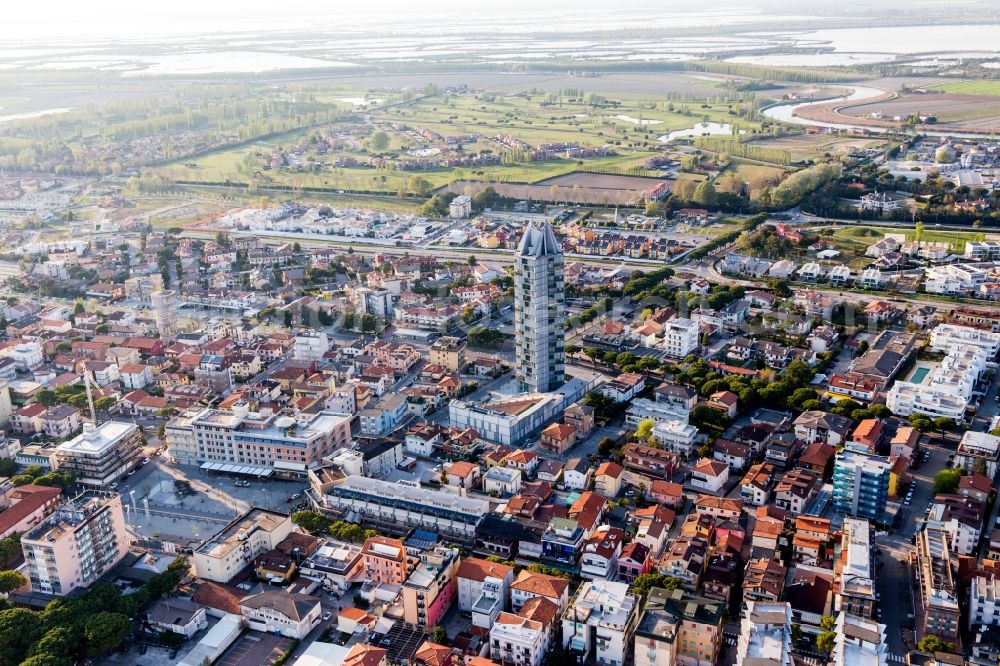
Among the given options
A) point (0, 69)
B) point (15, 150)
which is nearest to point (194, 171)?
point (15, 150)

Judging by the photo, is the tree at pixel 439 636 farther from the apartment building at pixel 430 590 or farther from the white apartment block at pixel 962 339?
the white apartment block at pixel 962 339

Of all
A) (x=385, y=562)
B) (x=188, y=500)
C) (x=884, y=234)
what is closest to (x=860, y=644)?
(x=385, y=562)

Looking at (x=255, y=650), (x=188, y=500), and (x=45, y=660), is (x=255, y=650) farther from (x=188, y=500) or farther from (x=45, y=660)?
(x=188, y=500)

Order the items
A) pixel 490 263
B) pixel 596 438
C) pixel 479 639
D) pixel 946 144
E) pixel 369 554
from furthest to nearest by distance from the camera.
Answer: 1. pixel 946 144
2. pixel 490 263
3. pixel 596 438
4. pixel 369 554
5. pixel 479 639


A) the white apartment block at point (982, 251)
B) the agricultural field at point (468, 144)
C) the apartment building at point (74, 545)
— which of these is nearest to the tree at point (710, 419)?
the apartment building at point (74, 545)

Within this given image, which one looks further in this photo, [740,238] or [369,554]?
[740,238]

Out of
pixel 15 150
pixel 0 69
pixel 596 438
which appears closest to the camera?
pixel 596 438

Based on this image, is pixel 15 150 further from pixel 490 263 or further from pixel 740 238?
pixel 740 238
